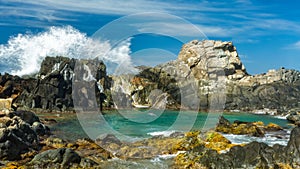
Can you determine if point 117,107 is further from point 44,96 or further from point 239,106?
point 239,106

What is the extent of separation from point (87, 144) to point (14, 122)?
9.69 m

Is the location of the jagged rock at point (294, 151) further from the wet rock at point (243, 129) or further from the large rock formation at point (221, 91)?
the large rock formation at point (221, 91)

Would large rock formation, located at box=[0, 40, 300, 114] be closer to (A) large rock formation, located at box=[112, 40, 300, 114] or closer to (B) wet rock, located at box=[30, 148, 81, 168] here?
(A) large rock formation, located at box=[112, 40, 300, 114]

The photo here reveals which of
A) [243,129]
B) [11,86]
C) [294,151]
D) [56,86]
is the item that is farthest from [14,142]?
[11,86]

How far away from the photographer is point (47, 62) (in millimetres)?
104875

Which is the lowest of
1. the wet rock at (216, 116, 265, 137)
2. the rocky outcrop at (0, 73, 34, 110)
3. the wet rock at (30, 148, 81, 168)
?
the wet rock at (30, 148, 81, 168)

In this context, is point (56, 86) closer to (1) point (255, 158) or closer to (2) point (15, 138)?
(2) point (15, 138)

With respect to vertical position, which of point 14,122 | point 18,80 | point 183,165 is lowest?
point 183,165

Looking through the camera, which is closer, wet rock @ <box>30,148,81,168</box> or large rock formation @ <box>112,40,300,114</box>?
wet rock @ <box>30,148,81,168</box>

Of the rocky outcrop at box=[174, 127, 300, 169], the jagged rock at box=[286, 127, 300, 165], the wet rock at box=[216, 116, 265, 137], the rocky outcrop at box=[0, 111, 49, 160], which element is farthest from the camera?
the wet rock at box=[216, 116, 265, 137]

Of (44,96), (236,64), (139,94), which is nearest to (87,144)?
(44,96)

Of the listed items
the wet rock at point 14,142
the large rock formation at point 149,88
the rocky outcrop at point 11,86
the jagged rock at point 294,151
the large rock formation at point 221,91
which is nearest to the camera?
the jagged rock at point 294,151

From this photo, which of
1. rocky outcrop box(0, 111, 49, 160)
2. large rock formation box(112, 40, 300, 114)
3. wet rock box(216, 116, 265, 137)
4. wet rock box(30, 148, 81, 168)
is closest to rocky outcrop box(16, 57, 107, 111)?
large rock formation box(112, 40, 300, 114)

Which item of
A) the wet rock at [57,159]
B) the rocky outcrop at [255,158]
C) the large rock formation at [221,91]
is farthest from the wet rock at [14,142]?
the large rock formation at [221,91]
